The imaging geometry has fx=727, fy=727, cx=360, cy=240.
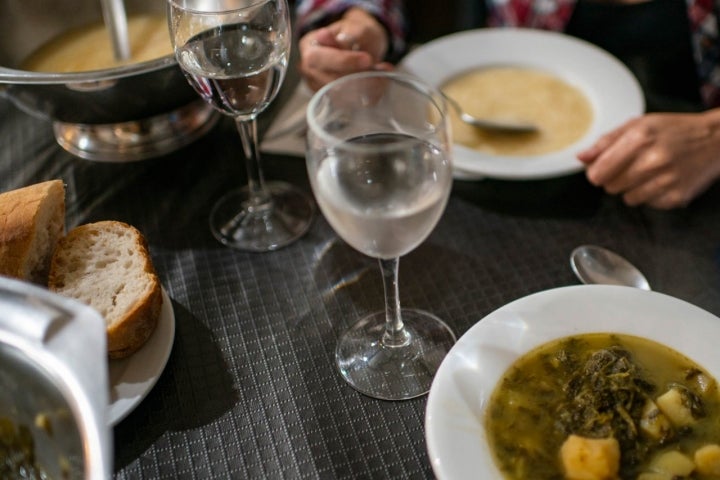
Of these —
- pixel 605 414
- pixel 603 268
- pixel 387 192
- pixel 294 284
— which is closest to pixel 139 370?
pixel 294 284

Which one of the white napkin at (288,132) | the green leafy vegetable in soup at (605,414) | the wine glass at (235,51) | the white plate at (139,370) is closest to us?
the green leafy vegetable in soup at (605,414)

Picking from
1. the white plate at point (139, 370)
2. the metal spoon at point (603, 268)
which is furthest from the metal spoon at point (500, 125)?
the white plate at point (139, 370)

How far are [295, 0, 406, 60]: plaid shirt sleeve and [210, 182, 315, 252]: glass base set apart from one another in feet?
1.43

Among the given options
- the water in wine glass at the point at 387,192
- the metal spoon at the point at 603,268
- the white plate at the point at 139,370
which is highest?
the water in wine glass at the point at 387,192

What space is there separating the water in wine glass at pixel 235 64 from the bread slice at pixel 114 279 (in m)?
0.22

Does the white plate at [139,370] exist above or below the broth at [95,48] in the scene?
below

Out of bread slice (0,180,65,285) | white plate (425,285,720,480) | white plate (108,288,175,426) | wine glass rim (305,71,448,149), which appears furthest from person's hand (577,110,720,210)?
bread slice (0,180,65,285)

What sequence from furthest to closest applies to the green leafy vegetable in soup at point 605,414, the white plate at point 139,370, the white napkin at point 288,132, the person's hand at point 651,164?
1. the white napkin at point 288,132
2. the person's hand at point 651,164
3. the white plate at point 139,370
4. the green leafy vegetable in soup at point 605,414

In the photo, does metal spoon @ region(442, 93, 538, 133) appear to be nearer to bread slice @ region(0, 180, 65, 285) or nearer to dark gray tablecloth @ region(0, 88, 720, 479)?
dark gray tablecloth @ region(0, 88, 720, 479)

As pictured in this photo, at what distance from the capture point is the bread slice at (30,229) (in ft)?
2.88

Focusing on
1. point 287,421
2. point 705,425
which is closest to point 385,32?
point 287,421

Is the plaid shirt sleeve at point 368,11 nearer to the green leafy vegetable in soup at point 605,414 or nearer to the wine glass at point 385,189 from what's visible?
the wine glass at point 385,189

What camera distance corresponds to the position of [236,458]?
2.60ft

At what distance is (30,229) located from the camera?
0.89 metres
